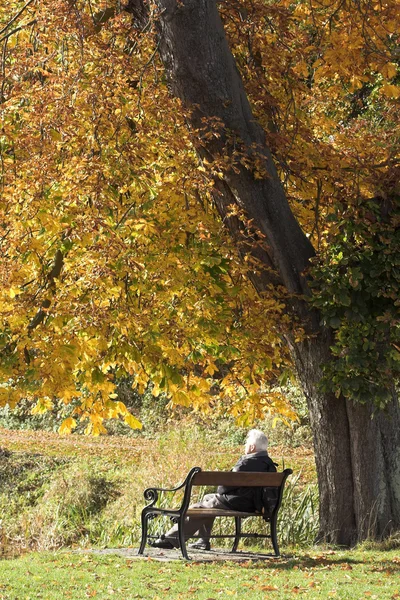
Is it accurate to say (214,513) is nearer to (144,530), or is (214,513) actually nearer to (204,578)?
(144,530)

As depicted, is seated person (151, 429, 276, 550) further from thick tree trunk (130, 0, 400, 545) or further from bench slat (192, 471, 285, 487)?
thick tree trunk (130, 0, 400, 545)

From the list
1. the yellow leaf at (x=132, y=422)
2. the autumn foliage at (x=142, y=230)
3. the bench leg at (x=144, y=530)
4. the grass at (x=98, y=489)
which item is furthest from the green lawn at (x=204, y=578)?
the grass at (x=98, y=489)

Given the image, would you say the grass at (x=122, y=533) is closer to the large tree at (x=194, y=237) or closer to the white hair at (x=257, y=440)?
the white hair at (x=257, y=440)

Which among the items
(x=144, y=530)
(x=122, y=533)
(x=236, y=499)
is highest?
(x=236, y=499)

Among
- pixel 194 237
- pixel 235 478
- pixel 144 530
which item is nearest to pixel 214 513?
pixel 235 478

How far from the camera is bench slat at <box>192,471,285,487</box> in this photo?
820 centimetres

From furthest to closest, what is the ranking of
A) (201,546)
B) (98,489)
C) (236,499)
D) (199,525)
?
(98,489) → (201,546) → (199,525) → (236,499)

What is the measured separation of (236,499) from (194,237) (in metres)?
2.49

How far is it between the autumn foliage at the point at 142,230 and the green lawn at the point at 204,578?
1330 mm

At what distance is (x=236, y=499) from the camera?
27.9 ft

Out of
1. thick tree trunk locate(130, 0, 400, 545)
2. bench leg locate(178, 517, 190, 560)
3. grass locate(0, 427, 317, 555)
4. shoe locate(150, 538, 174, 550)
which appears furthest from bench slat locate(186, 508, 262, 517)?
grass locate(0, 427, 317, 555)

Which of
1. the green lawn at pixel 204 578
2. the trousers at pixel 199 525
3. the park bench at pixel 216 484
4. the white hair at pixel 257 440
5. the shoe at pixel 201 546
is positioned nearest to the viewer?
the green lawn at pixel 204 578

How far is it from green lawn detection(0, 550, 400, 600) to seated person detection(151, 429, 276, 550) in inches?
24.6

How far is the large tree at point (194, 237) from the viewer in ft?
26.3
